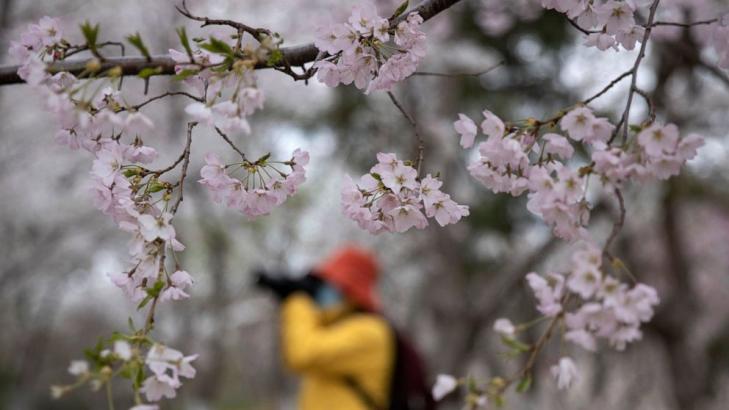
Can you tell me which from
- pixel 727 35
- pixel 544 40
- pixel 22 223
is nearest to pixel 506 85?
pixel 544 40

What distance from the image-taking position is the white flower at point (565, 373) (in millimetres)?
1094

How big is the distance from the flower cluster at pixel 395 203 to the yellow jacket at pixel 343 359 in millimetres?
2156

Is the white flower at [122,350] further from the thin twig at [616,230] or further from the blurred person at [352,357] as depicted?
the blurred person at [352,357]

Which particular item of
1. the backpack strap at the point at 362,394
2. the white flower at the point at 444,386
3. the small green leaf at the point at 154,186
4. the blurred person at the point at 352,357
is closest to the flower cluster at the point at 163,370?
the small green leaf at the point at 154,186

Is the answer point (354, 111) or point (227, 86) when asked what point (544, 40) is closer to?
point (354, 111)

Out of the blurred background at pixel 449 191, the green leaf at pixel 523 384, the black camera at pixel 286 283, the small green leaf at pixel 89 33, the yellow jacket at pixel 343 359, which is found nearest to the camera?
the small green leaf at pixel 89 33

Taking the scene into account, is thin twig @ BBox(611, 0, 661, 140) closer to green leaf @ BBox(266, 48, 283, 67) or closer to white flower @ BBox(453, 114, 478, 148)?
white flower @ BBox(453, 114, 478, 148)

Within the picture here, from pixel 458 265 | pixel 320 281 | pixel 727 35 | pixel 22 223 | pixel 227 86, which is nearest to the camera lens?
pixel 227 86

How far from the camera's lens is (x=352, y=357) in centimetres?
312

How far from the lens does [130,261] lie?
998mm

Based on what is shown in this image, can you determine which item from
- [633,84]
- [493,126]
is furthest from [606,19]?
[493,126]

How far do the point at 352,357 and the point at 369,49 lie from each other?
7.46 feet

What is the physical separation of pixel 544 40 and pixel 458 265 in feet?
7.62

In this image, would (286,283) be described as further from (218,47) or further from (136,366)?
(218,47)
